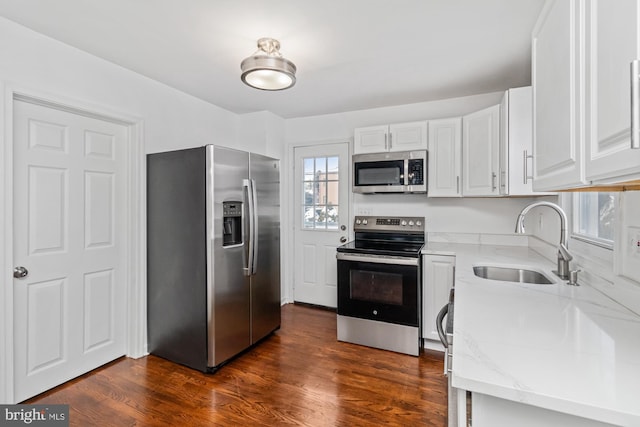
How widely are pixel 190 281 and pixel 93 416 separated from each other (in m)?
0.96

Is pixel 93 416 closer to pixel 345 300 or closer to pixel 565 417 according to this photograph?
pixel 345 300

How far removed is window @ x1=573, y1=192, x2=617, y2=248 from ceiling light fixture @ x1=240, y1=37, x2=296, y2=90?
6.15 feet

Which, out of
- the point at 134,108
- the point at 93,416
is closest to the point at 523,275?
the point at 93,416

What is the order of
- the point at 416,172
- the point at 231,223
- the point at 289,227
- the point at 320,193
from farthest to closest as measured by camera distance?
the point at 289,227 → the point at 320,193 → the point at 416,172 → the point at 231,223

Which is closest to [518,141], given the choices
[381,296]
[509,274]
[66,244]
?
[509,274]

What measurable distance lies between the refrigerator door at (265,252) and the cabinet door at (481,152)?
5.94ft

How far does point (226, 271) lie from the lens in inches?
97.6

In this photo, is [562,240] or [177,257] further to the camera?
[177,257]

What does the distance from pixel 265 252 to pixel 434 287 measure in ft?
5.14

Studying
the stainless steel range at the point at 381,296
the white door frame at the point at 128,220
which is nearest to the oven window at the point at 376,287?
the stainless steel range at the point at 381,296

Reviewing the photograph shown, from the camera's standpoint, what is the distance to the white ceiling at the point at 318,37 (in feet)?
5.81

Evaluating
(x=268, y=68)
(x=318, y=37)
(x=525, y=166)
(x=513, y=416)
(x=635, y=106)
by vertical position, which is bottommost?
(x=513, y=416)

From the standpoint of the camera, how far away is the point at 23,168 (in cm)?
201

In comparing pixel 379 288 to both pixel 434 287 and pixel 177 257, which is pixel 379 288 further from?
pixel 177 257
